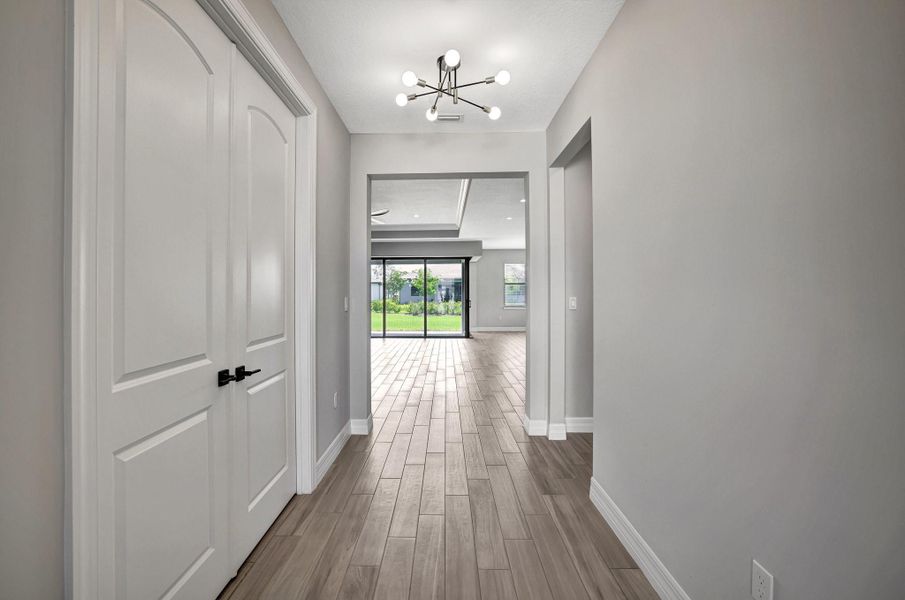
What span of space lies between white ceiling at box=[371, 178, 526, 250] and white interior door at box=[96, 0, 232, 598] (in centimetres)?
248

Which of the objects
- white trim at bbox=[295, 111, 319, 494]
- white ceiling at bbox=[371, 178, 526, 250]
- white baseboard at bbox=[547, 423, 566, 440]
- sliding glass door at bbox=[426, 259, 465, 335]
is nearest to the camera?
white trim at bbox=[295, 111, 319, 494]

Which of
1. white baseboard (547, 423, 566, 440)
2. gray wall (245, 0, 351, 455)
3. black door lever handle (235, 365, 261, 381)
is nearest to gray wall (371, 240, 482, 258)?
gray wall (245, 0, 351, 455)

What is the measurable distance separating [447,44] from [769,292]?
2066mm

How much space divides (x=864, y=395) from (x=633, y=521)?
1.30 meters

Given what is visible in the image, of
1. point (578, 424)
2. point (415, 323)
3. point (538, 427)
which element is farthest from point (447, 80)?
point (415, 323)

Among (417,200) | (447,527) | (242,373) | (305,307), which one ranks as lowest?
(447,527)

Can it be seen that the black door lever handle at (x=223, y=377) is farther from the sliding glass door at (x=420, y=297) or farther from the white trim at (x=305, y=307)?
the sliding glass door at (x=420, y=297)

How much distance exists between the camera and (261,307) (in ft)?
6.26

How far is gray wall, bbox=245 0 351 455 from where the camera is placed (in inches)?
99.6

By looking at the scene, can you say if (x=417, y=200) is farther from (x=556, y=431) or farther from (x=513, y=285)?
(x=513, y=285)

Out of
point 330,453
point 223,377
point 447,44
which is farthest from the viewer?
point 330,453

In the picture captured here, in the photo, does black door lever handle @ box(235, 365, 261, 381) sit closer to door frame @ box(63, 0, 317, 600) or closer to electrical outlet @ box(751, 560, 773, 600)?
door frame @ box(63, 0, 317, 600)

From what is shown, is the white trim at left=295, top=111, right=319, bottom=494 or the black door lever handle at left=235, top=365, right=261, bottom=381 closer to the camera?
the black door lever handle at left=235, top=365, right=261, bottom=381

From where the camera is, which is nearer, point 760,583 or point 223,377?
point 760,583
